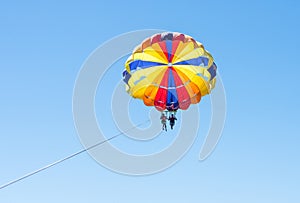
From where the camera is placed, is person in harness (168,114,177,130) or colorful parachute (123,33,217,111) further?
person in harness (168,114,177,130)

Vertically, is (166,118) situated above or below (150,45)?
below

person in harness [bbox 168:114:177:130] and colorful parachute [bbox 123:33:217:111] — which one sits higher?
colorful parachute [bbox 123:33:217:111]

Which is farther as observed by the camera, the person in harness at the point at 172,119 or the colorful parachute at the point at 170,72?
the person in harness at the point at 172,119

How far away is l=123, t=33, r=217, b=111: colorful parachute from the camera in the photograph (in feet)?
70.8

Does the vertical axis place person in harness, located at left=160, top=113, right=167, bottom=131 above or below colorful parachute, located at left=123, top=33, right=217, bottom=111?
below

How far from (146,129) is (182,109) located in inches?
78.6

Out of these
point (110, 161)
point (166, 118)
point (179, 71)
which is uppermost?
point (179, 71)

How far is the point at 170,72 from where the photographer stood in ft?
73.2

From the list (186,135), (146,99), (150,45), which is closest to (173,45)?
(150,45)

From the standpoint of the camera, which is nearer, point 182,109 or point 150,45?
point 150,45

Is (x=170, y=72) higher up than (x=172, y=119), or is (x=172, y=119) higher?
(x=170, y=72)

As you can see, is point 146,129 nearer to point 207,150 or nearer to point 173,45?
point 207,150

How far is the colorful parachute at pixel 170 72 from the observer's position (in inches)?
850

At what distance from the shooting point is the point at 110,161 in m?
22.3
